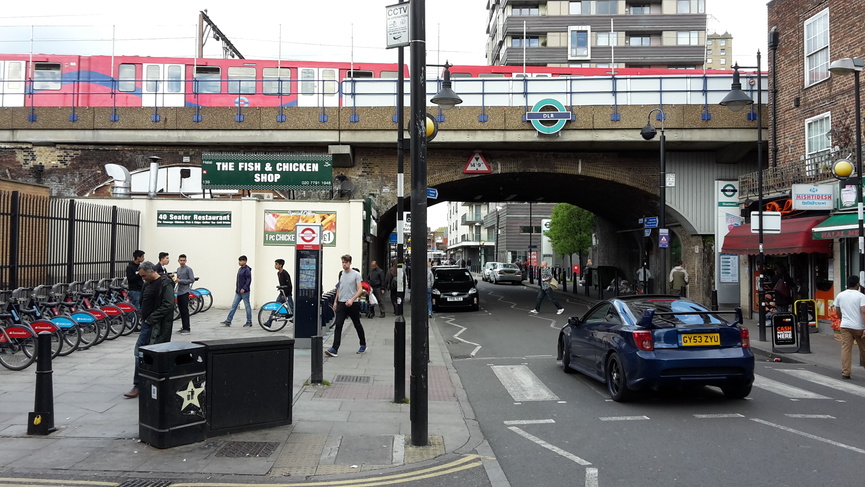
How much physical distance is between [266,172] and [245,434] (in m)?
14.1

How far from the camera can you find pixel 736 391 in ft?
26.7

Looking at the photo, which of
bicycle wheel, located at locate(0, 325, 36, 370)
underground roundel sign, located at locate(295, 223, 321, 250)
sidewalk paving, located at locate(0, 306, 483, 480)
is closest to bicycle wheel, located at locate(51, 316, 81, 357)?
sidewalk paving, located at locate(0, 306, 483, 480)

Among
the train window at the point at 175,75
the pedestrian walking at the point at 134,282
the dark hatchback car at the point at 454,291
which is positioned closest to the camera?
the pedestrian walking at the point at 134,282

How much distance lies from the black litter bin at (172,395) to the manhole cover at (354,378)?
3350 mm

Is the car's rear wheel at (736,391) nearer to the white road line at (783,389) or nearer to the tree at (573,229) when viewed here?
the white road line at (783,389)

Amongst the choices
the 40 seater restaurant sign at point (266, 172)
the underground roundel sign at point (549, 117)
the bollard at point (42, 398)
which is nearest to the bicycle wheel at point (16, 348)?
the bollard at point (42, 398)

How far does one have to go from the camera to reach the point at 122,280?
50.3ft

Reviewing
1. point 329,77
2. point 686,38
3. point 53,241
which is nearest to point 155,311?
point 53,241

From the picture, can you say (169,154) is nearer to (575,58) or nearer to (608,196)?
(608,196)

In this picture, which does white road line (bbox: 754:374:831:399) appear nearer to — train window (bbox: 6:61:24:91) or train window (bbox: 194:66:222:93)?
train window (bbox: 194:66:222:93)

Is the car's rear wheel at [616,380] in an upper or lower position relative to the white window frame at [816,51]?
lower

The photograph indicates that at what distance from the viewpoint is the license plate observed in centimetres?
766

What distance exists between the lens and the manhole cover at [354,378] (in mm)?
9227

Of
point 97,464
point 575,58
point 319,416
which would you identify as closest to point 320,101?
point 319,416
